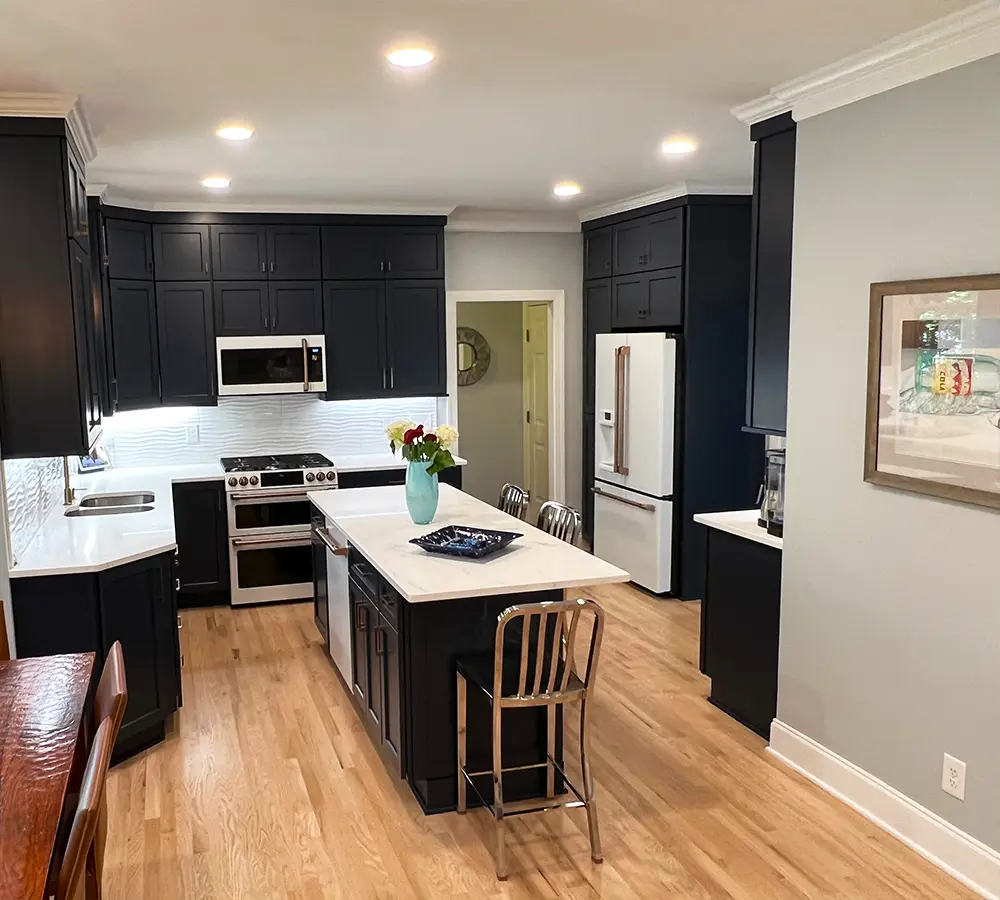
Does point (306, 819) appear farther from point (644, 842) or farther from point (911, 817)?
point (911, 817)

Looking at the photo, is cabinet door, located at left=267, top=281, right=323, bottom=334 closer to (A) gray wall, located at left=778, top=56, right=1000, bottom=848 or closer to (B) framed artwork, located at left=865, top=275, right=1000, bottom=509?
(A) gray wall, located at left=778, top=56, right=1000, bottom=848

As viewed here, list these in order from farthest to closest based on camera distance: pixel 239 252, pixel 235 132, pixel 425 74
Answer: pixel 239 252
pixel 235 132
pixel 425 74

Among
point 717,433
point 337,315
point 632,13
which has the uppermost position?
point 632,13

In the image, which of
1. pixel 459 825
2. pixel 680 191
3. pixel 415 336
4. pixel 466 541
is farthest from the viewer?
pixel 415 336

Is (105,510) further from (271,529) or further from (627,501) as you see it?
(627,501)

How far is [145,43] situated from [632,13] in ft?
4.81

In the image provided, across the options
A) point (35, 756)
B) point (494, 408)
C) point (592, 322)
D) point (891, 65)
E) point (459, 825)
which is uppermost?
point (891, 65)

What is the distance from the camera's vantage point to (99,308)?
562 cm

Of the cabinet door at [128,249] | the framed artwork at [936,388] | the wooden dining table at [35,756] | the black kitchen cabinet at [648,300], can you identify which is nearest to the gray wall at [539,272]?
the black kitchen cabinet at [648,300]

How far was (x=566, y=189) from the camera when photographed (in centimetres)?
585

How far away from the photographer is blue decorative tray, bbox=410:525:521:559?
11.9 feet

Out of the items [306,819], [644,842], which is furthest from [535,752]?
[306,819]

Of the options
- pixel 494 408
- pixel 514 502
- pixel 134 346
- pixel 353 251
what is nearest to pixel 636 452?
pixel 514 502

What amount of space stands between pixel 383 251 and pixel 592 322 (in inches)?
65.2
